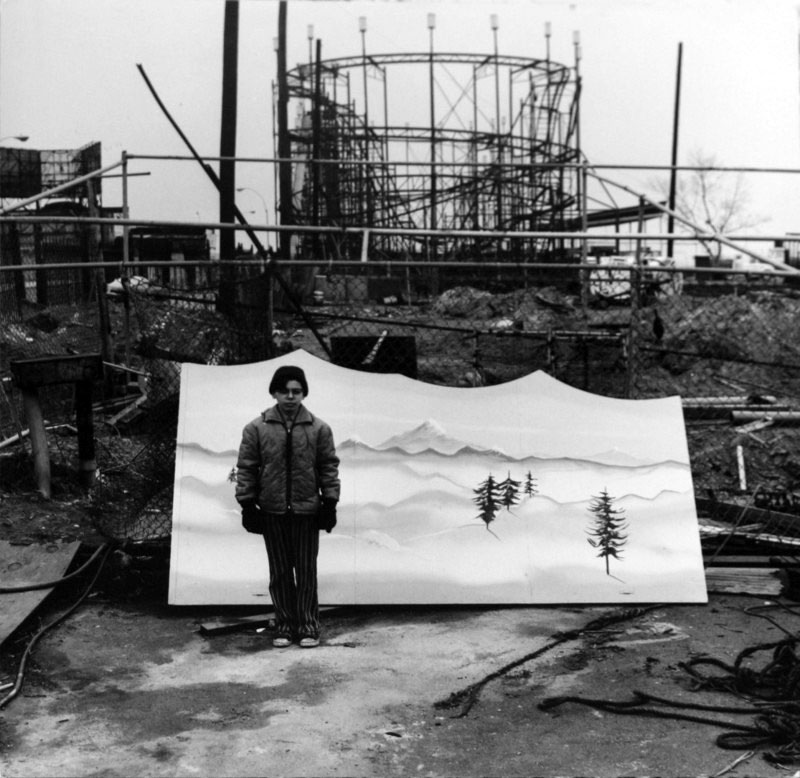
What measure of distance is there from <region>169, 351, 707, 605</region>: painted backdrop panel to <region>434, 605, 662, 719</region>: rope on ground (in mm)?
184

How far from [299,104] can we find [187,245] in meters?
6.03

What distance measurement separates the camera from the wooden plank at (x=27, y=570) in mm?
6676

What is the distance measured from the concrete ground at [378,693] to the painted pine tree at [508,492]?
29.8 inches

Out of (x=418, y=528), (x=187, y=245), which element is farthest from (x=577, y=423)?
(x=187, y=245)

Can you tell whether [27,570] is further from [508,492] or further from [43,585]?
[508,492]

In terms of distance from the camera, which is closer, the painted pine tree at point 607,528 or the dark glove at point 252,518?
the dark glove at point 252,518

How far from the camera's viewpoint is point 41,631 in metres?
6.47

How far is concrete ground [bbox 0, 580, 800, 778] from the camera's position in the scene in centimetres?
479

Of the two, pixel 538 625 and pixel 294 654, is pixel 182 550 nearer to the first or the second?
pixel 294 654

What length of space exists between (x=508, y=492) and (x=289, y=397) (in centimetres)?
180

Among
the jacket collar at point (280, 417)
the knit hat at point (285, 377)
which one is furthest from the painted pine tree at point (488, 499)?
the knit hat at point (285, 377)

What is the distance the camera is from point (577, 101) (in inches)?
988

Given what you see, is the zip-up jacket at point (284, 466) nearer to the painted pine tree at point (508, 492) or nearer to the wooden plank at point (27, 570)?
the painted pine tree at point (508, 492)

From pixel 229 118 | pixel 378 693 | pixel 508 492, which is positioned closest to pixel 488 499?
pixel 508 492
